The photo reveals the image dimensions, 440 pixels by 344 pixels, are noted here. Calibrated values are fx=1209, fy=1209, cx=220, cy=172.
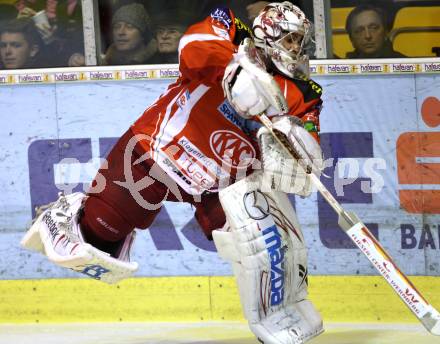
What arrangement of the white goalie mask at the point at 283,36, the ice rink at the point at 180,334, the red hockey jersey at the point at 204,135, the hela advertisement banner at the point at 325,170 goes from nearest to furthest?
the white goalie mask at the point at 283,36
the red hockey jersey at the point at 204,135
the ice rink at the point at 180,334
the hela advertisement banner at the point at 325,170

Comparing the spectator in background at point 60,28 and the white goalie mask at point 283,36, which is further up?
the spectator in background at point 60,28

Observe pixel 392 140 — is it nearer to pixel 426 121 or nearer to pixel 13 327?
pixel 426 121

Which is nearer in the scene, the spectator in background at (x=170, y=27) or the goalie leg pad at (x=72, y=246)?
the goalie leg pad at (x=72, y=246)

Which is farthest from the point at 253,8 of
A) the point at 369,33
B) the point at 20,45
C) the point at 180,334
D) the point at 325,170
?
the point at 180,334

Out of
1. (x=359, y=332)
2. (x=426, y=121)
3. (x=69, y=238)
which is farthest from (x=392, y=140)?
(x=69, y=238)

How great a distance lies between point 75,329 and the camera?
15.3 ft

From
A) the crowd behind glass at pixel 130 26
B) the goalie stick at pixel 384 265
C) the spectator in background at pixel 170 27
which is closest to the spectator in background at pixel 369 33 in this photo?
the crowd behind glass at pixel 130 26

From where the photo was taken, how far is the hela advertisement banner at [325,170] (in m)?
4.68

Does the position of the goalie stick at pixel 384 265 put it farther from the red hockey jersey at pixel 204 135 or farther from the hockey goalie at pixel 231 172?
the red hockey jersey at pixel 204 135

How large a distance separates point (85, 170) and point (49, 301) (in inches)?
21.6

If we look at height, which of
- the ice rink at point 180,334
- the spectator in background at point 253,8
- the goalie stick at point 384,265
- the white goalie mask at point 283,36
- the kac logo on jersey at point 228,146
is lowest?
the ice rink at point 180,334

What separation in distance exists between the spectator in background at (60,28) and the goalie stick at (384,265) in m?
1.61

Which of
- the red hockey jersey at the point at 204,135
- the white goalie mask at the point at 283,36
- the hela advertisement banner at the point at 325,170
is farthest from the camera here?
the hela advertisement banner at the point at 325,170

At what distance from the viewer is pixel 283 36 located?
12.1 feet
